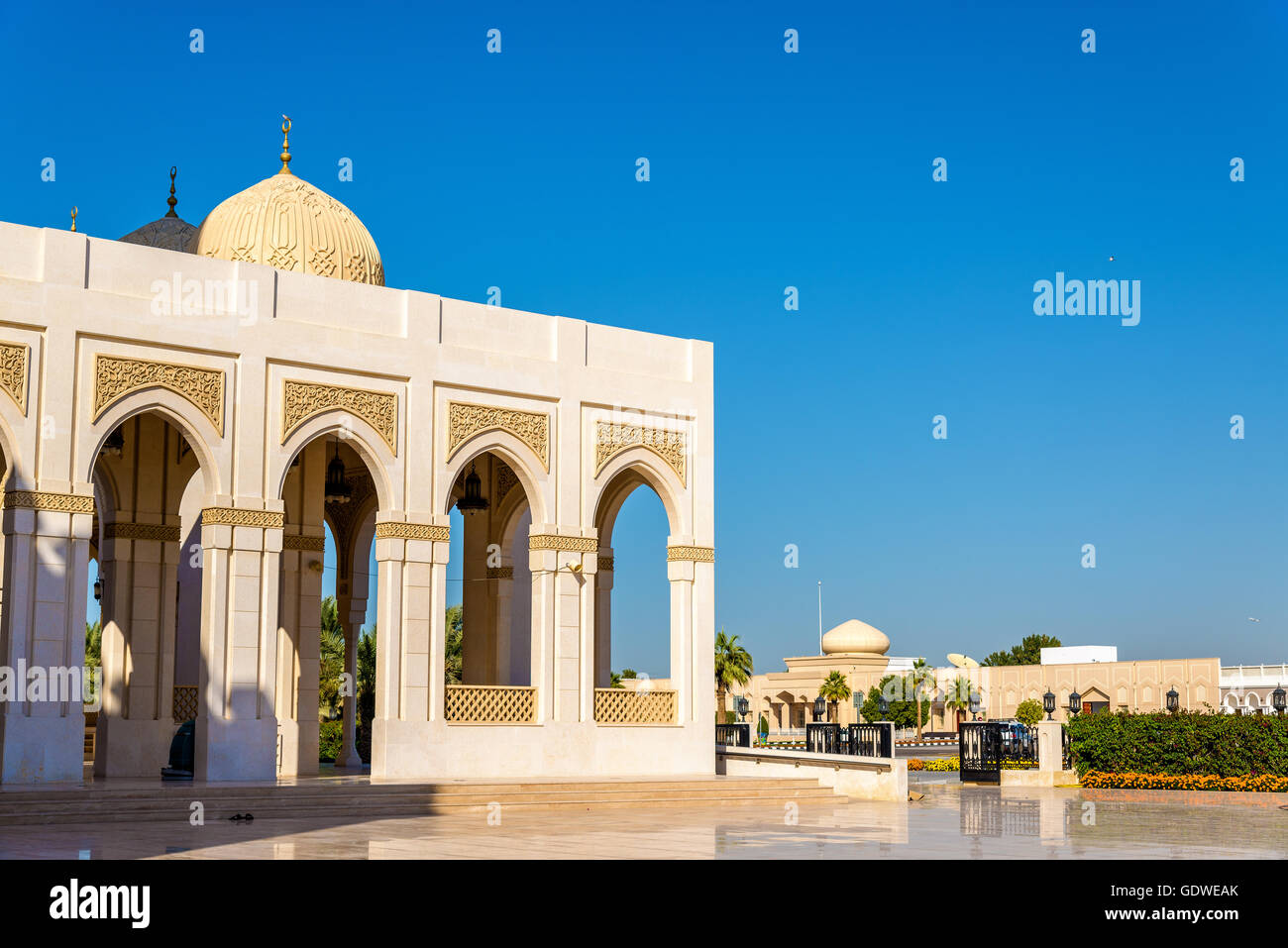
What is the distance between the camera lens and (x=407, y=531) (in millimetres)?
18453

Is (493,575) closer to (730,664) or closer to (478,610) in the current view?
(478,610)

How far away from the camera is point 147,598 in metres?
19.0

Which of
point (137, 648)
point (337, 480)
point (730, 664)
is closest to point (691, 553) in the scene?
point (337, 480)

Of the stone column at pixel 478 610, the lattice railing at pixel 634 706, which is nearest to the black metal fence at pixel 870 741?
the lattice railing at pixel 634 706

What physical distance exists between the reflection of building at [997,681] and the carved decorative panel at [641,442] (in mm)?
31709

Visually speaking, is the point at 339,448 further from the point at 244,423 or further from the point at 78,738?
the point at 78,738

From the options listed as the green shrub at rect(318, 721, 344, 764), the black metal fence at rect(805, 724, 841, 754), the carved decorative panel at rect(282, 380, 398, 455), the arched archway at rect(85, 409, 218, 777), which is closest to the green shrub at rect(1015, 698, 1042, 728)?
the green shrub at rect(318, 721, 344, 764)

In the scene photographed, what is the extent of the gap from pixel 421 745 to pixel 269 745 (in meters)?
1.96

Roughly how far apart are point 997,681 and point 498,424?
43157 mm

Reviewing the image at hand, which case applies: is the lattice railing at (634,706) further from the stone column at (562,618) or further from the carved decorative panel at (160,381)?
the carved decorative panel at (160,381)

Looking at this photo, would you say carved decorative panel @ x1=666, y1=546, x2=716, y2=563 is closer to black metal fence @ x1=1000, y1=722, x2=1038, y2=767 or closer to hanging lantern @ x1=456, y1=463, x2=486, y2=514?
hanging lantern @ x1=456, y1=463, x2=486, y2=514

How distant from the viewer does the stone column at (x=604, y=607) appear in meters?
22.6

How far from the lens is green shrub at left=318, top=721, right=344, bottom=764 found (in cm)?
2704
